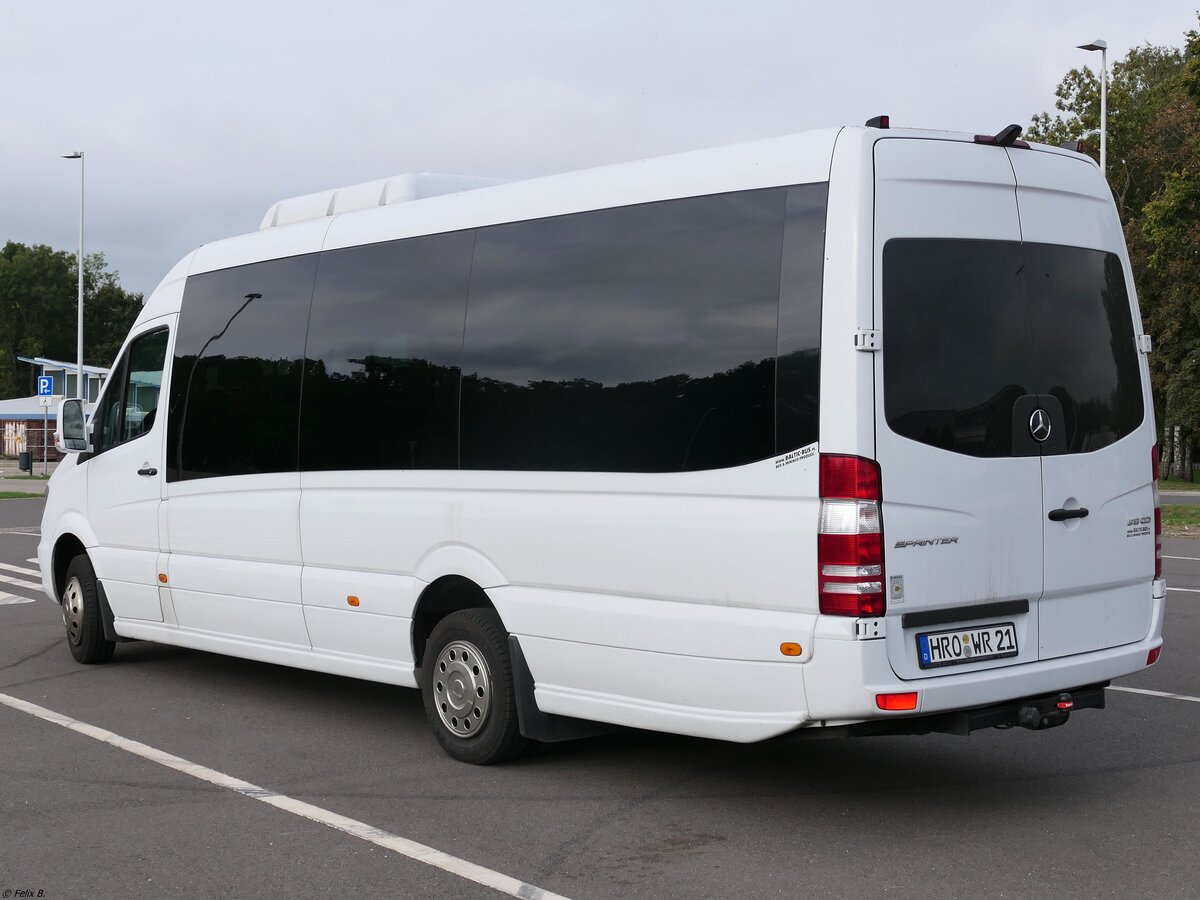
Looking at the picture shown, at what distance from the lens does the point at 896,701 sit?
17.3 feet

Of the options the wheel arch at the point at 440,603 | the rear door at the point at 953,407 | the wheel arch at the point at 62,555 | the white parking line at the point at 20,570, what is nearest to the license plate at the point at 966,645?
the rear door at the point at 953,407

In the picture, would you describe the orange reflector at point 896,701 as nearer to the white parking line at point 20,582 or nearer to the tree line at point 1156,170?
the white parking line at point 20,582

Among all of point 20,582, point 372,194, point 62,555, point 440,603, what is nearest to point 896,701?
point 440,603

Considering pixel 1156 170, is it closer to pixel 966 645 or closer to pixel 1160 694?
pixel 1160 694

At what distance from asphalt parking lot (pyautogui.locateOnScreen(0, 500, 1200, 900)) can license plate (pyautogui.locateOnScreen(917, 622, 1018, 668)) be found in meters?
0.69

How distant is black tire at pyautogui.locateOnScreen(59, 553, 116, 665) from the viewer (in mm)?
9789

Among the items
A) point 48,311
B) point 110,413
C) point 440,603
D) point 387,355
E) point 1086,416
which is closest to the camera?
point 1086,416

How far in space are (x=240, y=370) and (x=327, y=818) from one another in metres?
3.46

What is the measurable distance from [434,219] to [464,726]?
2.57 m

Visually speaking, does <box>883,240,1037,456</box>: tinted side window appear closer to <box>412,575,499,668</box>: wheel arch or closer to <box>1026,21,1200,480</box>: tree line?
<box>412,575,499,668</box>: wheel arch

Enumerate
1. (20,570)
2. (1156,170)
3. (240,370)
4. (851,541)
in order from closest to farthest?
(851,541)
(240,370)
(20,570)
(1156,170)

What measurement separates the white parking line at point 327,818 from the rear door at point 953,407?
5.38ft

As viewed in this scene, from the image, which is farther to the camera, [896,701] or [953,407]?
[953,407]

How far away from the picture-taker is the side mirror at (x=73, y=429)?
32.3 feet
